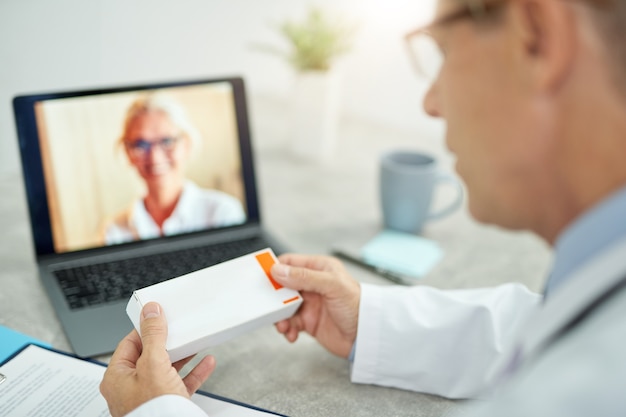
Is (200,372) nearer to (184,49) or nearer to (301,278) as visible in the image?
(301,278)

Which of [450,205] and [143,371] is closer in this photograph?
[143,371]

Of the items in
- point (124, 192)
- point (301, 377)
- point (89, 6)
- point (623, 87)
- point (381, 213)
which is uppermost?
point (89, 6)

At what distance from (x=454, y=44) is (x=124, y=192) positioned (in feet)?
2.02

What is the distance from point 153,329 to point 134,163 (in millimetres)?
396

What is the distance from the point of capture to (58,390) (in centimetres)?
66

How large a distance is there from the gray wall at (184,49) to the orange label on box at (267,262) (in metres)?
0.75

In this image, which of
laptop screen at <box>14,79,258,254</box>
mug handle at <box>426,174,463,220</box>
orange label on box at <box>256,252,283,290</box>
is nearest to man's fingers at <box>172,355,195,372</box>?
orange label on box at <box>256,252,283,290</box>

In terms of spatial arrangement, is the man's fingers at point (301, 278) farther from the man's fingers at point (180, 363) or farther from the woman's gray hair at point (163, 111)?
the woman's gray hair at point (163, 111)

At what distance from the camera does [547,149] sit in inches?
18.3

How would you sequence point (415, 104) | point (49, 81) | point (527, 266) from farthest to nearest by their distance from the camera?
point (415, 104) → point (49, 81) → point (527, 266)

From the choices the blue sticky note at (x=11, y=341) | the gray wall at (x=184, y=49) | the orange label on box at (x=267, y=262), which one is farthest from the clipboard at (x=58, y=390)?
the gray wall at (x=184, y=49)

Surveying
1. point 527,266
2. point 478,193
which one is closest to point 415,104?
point 527,266

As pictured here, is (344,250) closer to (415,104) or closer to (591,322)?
(591,322)

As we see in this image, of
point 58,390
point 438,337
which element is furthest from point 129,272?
point 438,337
